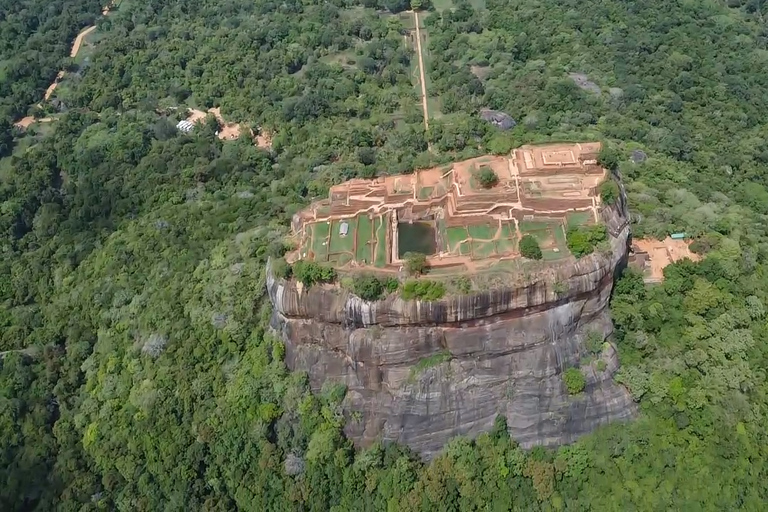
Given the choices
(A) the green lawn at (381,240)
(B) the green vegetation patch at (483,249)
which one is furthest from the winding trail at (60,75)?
(B) the green vegetation patch at (483,249)

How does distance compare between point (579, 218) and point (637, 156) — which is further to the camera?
point (637, 156)

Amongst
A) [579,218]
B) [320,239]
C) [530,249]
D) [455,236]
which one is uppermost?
[530,249]

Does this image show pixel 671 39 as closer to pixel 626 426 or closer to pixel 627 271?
pixel 627 271

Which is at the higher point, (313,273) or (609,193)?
(609,193)

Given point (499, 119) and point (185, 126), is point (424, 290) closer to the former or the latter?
point (499, 119)

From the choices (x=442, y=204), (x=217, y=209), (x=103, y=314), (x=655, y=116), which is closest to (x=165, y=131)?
(x=217, y=209)

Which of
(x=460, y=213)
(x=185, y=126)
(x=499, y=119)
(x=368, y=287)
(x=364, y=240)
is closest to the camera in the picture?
(x=368, y=287)

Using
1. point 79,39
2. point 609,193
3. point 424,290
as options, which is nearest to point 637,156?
point 609,193
